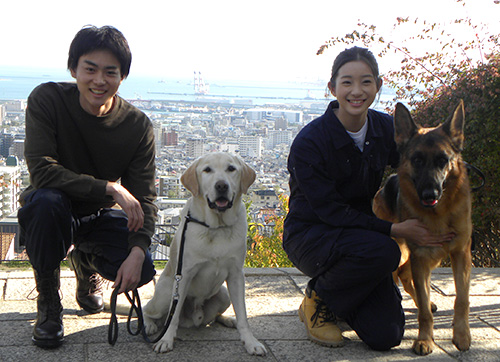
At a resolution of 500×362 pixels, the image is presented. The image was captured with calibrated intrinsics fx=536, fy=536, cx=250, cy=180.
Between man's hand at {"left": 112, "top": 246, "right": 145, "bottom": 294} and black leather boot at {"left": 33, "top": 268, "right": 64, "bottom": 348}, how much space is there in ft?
1.06

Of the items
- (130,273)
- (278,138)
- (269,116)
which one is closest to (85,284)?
(130,273)

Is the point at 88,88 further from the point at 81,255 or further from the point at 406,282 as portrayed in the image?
the point at 406,282

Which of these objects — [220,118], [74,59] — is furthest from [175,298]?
[220,118]

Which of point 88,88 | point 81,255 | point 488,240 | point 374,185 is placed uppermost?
point 88,88

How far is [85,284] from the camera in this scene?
340 centimetres

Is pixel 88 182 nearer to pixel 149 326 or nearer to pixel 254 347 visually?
pixel 149 326

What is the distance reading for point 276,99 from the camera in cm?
2288

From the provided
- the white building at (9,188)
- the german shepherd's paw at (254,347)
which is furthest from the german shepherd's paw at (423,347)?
the white building at (9,188)

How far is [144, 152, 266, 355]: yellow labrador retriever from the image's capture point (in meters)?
2.95

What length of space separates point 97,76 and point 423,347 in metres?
2.38

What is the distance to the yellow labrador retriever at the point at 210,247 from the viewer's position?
9.66ft

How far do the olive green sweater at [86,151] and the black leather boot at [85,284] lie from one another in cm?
34

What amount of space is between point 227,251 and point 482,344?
161 cm

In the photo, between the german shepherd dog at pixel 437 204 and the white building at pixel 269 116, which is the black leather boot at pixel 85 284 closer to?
the german shepherd dog at pixel 437 204
